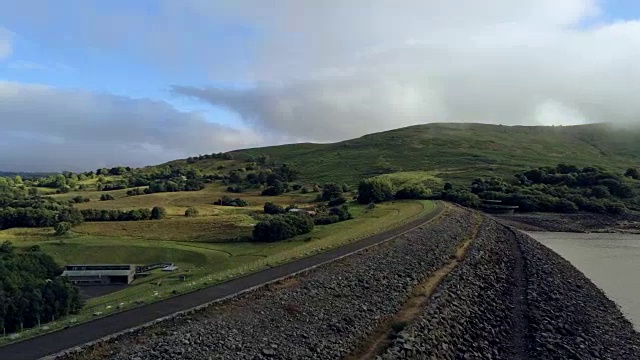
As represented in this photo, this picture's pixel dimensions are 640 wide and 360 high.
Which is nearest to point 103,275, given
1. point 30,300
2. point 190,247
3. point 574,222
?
point 190,247

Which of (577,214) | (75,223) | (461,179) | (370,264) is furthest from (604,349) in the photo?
(461,179)

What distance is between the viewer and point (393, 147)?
185m

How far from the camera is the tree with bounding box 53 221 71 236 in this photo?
62.4 m

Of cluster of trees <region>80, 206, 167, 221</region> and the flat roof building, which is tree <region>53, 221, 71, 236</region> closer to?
cluster of trees <region>80, 206, 167, 221</region>

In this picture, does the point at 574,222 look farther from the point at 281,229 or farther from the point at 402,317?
the point at 402,317

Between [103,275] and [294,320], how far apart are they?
98.3ft

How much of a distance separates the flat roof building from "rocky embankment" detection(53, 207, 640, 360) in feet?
72.4

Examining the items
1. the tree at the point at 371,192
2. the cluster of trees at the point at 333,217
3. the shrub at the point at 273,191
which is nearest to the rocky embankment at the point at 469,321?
the cluster of trees at the point at 333,217

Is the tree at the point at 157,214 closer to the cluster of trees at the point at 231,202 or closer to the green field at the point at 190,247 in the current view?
the green field at the point at 190,247

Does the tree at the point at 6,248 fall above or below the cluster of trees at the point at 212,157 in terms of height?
below

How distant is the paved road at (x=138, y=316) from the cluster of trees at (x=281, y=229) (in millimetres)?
16415

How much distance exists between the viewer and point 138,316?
821 inches

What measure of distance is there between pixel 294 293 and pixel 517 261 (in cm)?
2977

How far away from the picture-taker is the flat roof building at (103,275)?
45.8 metres
